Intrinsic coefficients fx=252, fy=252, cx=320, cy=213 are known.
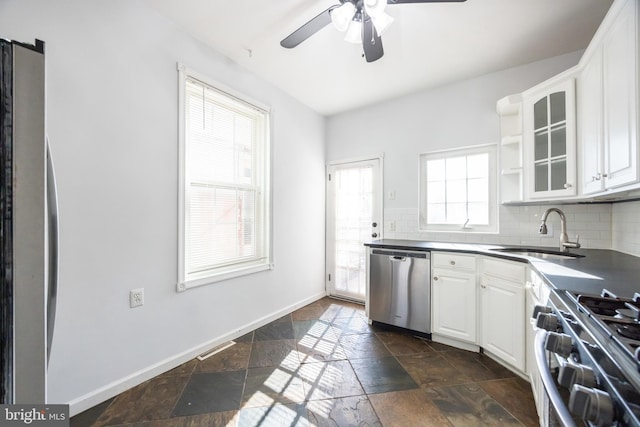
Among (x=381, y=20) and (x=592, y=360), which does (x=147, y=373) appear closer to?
(x=592, y=360)

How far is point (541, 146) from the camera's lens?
6.83 ft

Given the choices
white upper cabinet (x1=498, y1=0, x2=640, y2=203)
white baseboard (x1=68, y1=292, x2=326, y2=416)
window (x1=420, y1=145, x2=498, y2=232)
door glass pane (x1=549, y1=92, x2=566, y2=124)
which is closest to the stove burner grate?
white upper cabinet (x1=498, y1=0, x2=640, y2=203)

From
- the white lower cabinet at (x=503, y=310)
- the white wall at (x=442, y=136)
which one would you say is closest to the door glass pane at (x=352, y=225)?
the white wall at (x=442, y=136)

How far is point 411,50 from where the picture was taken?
7.27 ft

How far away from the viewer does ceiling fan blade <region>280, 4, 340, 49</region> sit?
1487 millimetres

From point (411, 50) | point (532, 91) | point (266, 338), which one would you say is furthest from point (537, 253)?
point (266, 338)

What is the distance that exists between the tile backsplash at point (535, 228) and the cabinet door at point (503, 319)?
0.72m

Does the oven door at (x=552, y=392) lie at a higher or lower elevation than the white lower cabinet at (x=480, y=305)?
higher

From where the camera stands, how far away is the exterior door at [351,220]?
3.35 metres

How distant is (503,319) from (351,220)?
79.2 inches

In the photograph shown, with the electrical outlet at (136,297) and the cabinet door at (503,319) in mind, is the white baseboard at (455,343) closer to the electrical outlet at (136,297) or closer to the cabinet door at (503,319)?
the cabinet door at (503,319)

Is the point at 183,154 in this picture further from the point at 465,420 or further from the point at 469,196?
the point at 469,196

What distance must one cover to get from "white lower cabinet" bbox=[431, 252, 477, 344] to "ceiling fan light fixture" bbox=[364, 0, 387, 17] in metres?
1.90

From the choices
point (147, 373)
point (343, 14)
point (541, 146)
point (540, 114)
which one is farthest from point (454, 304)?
point (147, 373)
